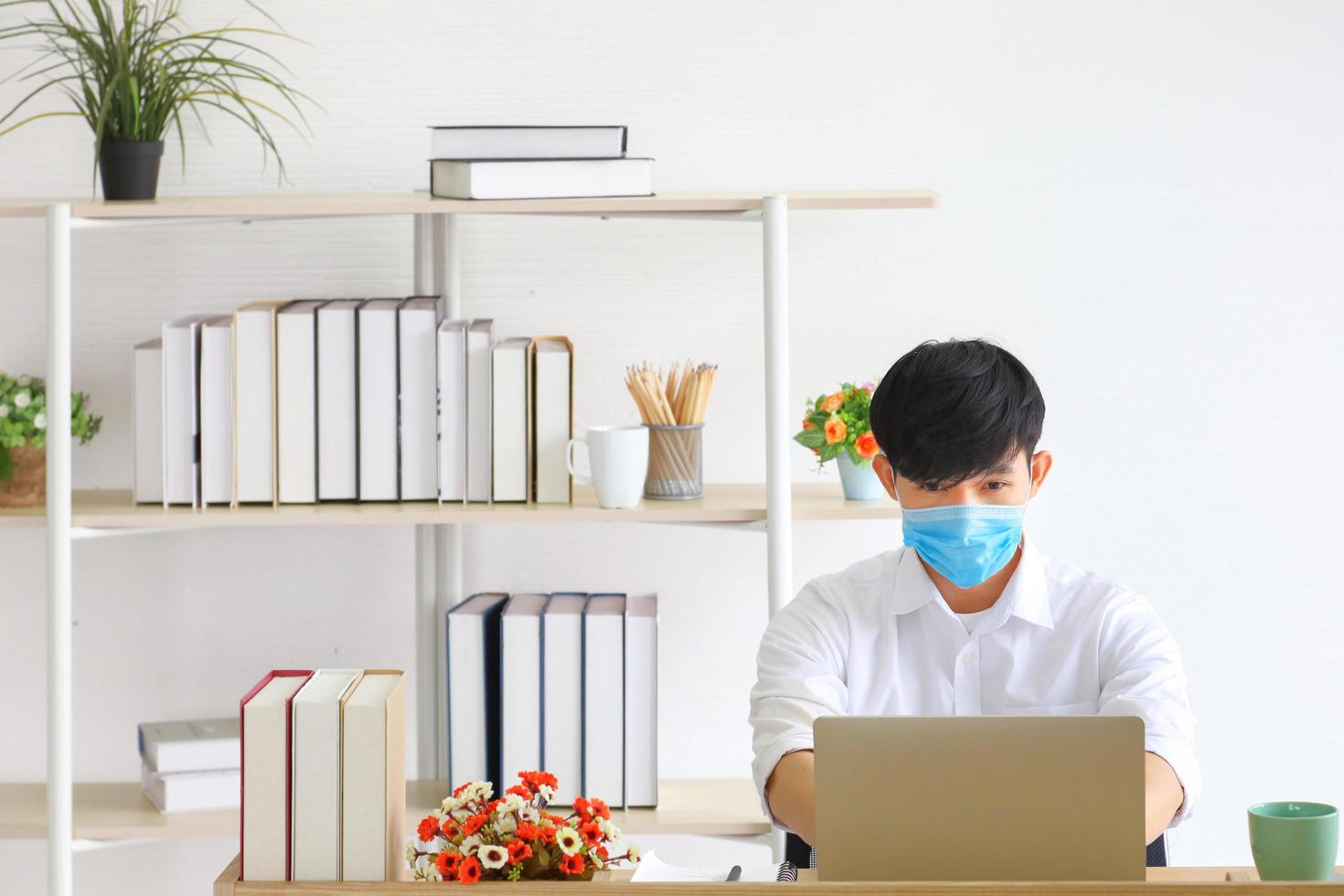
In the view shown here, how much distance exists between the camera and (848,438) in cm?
191

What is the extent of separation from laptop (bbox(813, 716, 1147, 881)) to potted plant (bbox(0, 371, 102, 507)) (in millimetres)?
1506

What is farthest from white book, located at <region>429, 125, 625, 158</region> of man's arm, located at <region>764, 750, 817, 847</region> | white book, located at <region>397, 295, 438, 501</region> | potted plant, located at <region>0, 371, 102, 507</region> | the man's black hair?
man's arm, located at <region>764, 750, 817, 847</region>

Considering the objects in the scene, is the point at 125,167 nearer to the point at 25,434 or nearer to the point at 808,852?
the point at 25,434

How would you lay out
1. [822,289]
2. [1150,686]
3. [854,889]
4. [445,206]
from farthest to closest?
[822,289], [445,206], [1150,686], [854,889]

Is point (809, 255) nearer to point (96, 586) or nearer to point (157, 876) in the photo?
point (96, 586)

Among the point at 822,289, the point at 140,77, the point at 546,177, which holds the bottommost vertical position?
the point at 822,289

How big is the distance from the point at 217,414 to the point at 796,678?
94 cm

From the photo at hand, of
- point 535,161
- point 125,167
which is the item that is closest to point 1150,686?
point 535,161

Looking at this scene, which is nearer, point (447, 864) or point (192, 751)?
point (447, 864)

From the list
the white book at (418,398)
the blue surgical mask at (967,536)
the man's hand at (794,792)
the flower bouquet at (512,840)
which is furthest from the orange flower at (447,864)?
the white book at (418,398)

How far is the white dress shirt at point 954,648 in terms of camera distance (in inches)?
56.7

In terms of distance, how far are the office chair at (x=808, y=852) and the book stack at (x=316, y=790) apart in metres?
0.62

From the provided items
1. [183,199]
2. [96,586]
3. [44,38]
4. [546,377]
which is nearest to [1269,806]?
[546,377]

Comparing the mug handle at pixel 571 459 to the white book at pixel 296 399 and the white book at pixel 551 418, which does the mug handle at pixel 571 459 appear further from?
the white book at pixel 296 399
